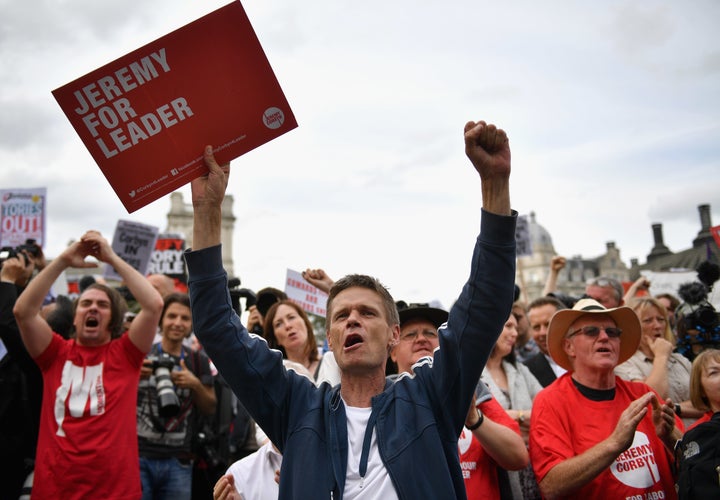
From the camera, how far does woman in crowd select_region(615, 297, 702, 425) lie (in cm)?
446

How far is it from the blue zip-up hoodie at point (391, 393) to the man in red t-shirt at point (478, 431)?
3.06ft

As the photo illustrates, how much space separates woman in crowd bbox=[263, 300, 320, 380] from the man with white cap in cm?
181

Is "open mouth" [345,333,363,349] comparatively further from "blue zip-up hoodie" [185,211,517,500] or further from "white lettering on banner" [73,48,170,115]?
"white lettering on banner" [73,48,170,115]

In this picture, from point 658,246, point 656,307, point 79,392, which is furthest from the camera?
point 658,246

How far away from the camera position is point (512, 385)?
4684 millimetres

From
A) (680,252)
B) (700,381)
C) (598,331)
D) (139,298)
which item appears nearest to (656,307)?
(700,381)

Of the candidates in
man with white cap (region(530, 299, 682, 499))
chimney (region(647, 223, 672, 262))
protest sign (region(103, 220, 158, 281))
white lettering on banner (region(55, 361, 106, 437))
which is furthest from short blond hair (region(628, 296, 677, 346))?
chimney (region(647, 223, 672, 262))

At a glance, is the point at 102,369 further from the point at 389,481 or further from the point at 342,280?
the point at 389,481

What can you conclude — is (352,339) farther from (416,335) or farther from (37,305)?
(37,305)

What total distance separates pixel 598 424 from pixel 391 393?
1877 millimetres

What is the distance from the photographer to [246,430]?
5.82 meters

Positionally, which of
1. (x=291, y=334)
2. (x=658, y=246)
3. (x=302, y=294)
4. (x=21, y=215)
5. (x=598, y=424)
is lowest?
(x=598, y=424)

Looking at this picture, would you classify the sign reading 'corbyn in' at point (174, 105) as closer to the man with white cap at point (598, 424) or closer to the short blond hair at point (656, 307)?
the man with white cap at point (598, 424)

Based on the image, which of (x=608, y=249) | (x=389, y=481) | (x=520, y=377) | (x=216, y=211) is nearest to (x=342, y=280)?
(x=216, y=211)
